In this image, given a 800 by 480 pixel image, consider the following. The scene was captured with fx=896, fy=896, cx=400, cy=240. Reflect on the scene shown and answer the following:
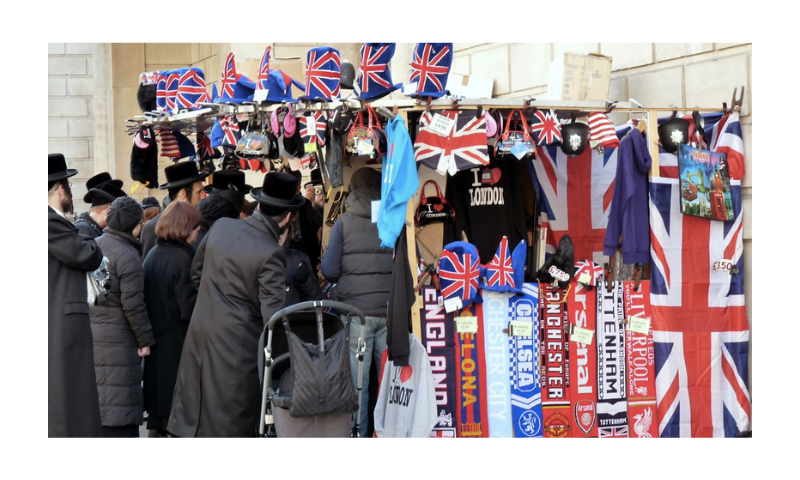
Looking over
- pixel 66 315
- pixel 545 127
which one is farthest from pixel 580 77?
pixel 66 315

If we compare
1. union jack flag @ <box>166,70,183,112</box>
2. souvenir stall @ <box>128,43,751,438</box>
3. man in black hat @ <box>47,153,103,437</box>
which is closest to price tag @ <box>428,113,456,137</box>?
souvenir stall @ <box>128,43,751,438</box>

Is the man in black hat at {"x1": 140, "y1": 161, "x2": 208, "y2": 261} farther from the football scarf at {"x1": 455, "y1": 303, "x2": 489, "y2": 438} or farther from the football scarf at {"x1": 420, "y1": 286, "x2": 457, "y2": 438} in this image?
the football scarf at {"x1": 455, "y1": 303, "x2": 489, "y2": 438}

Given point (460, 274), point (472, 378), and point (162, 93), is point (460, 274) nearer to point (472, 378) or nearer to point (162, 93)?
point (472, 378)

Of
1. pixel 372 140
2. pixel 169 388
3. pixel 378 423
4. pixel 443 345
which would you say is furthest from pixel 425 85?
pixel 169 388

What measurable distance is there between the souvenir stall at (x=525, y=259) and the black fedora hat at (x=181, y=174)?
913 millimetres

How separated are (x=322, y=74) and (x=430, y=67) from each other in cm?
80

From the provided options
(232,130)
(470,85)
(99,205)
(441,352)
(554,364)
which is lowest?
(554,364)

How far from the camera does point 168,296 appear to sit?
253 inches

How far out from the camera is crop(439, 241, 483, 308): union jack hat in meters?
6.00

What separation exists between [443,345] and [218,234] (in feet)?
5.49

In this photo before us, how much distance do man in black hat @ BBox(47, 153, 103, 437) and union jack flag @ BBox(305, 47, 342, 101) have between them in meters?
1.78

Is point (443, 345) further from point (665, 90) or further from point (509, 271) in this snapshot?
point (665, 90)

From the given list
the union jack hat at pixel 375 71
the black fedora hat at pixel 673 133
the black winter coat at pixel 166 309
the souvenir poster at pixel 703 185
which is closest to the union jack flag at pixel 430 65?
the union jack hat at pixel 375 71

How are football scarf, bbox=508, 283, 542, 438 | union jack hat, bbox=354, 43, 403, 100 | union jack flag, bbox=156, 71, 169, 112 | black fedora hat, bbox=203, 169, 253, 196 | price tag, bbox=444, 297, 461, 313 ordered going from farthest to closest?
union jack flag, bbox=156, 71, 169, 112 < black fedora hat, bbox=203, 169, 253, 196 < football scarf, bbox=508, 283, 542, 438 < price tag, bbox=444, 297, 461, 313 < union jack hat, bbox=354, 43, 403, 100
